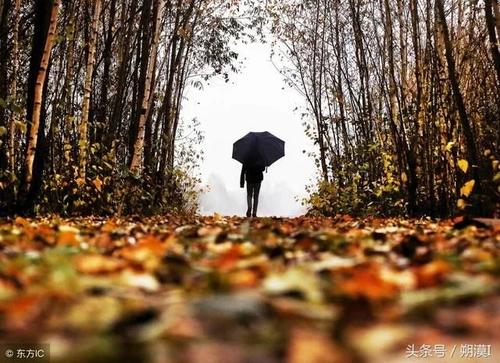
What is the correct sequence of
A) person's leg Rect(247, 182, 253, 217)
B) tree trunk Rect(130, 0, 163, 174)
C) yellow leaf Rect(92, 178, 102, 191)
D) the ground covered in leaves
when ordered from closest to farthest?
the ground covered in leaves < yellow leaf Rect(92, 178, 102, 191) < tree trunk Rect(130, 0, 163, 174) < person's leg Rect(247, 182, 253, 217)

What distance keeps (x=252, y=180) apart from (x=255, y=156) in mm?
732

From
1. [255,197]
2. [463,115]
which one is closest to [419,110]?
[463,115]

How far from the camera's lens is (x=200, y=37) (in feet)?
72.8

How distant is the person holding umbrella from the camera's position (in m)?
12.6

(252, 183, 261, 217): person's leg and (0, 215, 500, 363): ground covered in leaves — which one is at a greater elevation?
(252, 183, 261, 217): person's leg

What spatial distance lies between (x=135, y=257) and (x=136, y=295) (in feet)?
2.26

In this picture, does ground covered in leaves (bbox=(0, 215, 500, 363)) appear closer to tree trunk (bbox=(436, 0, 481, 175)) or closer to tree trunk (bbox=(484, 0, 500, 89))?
tree trunk (bbox=(484, 0, 500, 89))

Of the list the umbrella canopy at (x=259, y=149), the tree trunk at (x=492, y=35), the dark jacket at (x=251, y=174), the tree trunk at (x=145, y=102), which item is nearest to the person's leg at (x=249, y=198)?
the dark jacket at (x=251, y=174)

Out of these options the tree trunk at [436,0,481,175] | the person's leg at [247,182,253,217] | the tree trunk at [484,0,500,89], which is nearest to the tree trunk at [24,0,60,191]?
the tree trunk at [436,0,481,175]

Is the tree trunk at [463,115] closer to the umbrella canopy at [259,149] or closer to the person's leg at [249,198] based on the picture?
the person's leg at [249,198]

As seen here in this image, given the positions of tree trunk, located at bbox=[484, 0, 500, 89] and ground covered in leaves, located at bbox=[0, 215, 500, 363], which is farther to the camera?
tree trunk, located at bbox=[484, 0, 500, 89]

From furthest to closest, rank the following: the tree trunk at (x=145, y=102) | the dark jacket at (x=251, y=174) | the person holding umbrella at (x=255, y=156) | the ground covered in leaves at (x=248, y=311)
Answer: the dark jacket at (x=251, y=174), the person holding umbrella at (x=255, y=156), the tree trunk at (x=145, y=102), the ground covered in leaves at (x=248, y=311)

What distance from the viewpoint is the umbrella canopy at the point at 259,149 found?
13.2 metres

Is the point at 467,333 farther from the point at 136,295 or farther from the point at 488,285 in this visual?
the point at 136,295
